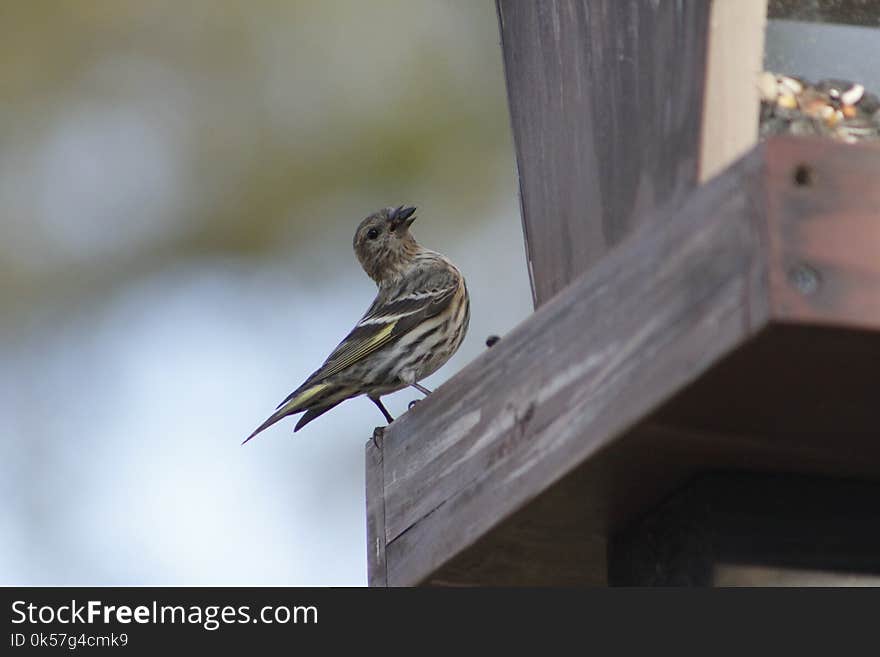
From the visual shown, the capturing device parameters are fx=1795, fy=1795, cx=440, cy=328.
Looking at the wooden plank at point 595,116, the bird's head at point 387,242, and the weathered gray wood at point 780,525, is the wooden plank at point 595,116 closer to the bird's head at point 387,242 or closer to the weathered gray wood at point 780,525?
the weathered gray wood at point 780,525

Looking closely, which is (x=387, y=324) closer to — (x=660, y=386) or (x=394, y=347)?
(x=394, y=347)

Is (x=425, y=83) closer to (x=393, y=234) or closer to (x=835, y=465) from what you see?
(x=393, y=234)

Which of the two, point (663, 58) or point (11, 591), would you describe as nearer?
point (663, 58)

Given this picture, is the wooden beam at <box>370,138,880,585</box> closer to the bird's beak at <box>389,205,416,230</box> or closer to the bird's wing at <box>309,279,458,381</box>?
the bird's wing at <box>309,279,458,381</box>

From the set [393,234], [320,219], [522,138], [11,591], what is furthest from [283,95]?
[11,591]

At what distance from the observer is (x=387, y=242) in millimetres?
9203

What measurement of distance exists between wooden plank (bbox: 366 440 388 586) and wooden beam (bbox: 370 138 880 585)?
0.03 meters

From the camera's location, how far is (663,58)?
13.9 ft

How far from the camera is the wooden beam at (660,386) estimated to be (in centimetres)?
317

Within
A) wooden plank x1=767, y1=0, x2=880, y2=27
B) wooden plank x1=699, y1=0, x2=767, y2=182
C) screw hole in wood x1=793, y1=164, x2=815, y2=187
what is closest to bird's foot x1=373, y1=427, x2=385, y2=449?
wooden plank x1=699, y1=0, x2=767, y2=182

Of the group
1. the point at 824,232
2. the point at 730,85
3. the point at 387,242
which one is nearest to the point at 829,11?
the point at 730,85

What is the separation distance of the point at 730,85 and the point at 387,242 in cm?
520

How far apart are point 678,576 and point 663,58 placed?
122 cm

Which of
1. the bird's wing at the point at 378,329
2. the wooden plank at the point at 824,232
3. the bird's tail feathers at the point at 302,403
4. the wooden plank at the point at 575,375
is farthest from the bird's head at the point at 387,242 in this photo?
the wooden plank at the point at 824,232
